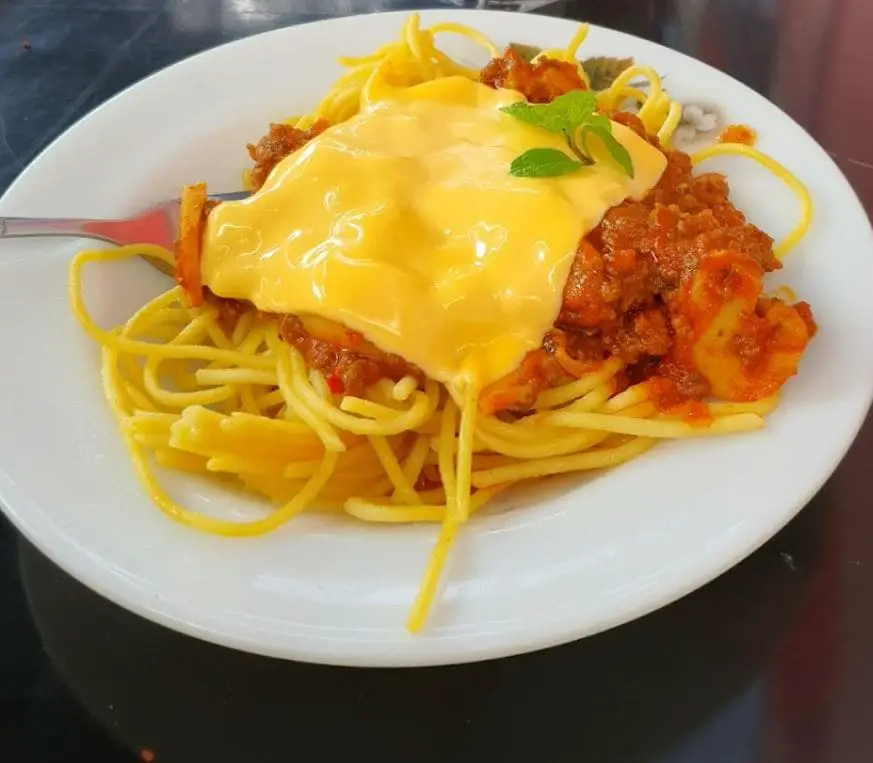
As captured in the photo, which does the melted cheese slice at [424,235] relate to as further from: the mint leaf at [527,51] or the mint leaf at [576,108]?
the mint leaf at [527,51]

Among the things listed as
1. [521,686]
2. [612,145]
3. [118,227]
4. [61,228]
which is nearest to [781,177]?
[612,145]

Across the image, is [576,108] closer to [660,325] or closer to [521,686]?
[660,325]

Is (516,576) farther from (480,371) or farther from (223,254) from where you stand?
(223,254)

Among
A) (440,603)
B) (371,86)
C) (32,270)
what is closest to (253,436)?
(440,603)

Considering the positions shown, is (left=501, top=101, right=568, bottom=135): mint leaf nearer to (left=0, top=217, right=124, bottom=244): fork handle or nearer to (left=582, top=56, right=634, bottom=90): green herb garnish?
(left=582, top=56, right=634, bottom=90): green herb garnish

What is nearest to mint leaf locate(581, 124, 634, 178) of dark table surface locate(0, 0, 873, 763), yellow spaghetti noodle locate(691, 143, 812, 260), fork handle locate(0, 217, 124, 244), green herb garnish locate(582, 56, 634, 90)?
yellow spaghetti noodle locate(691, 143, 812, 260)

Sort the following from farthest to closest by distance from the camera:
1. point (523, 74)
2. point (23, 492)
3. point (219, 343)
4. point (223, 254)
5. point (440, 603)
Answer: point (523, 74)
point (219, 343)
point (223, 254)
point (23, 492)
point (440, 603)
